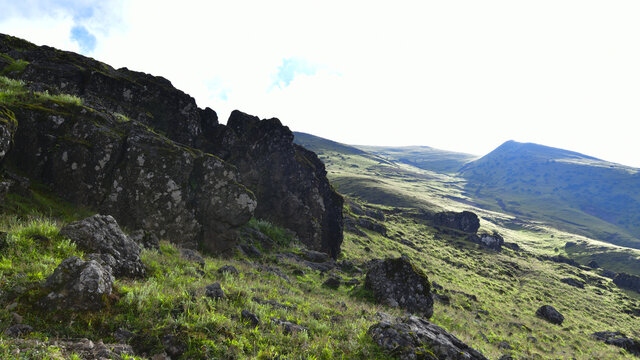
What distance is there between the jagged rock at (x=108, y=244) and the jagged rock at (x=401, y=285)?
49.5 ft

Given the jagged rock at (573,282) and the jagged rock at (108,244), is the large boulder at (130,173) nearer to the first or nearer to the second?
the jagged rock at (108,244)

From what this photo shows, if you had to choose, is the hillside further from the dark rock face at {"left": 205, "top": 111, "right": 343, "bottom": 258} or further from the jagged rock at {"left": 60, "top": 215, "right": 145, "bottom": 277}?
the dark rock face at {"left": 205, "top": 111, "right": 343, "bottom": 258}

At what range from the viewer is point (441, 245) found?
90500mm

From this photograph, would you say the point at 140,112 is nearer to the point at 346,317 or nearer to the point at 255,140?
the point at 255,140

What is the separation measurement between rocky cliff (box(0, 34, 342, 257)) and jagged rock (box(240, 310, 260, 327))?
1031cm

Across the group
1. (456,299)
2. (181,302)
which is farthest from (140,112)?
(456,299)

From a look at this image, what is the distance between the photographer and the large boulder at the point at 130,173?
13664 mm

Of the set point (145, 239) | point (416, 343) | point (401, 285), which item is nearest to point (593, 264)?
point (401, 285)

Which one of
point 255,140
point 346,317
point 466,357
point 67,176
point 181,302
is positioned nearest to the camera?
point 181,302

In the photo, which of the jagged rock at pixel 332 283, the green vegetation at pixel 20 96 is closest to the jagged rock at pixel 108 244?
the green vegetation at pixel 20 96

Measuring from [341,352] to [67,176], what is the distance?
51.0 feet

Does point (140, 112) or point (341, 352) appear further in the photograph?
point (140, 112)

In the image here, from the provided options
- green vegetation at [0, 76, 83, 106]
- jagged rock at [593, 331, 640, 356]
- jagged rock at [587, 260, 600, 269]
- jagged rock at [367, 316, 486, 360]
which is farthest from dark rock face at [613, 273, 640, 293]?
green vegetation at [0, 76, 83, 106]

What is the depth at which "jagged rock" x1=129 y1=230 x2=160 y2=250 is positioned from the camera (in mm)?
13548
